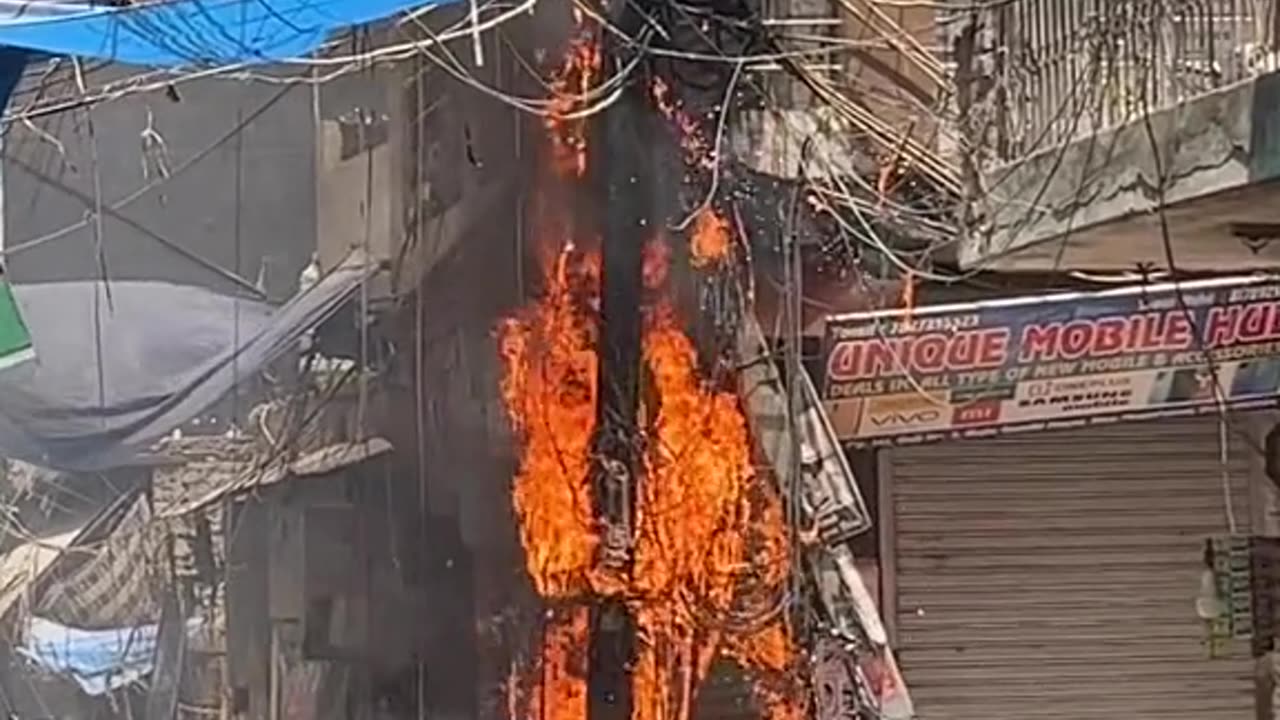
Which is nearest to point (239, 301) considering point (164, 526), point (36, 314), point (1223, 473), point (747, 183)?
point (36, 314)

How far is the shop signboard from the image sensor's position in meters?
8.14

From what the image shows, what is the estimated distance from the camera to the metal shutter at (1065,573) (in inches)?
360

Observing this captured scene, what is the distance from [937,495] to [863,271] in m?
1.15

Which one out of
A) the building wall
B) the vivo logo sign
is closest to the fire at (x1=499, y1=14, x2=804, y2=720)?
the vivo logo sign

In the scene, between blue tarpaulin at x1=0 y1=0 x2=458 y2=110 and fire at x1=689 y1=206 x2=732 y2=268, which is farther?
fire at x1=689 y1=206 x2=732 y2=268

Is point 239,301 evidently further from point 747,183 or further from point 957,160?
point 957,160

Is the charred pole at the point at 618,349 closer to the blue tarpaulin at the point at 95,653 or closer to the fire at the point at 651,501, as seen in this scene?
the fire at the point at 651,501

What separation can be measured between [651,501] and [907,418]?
3.39 feet

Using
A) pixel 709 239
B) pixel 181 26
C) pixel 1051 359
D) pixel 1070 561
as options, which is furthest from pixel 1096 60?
pixel 1070 561

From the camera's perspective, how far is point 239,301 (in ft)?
28.7

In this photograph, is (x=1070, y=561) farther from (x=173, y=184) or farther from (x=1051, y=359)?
(x=173, y=184)

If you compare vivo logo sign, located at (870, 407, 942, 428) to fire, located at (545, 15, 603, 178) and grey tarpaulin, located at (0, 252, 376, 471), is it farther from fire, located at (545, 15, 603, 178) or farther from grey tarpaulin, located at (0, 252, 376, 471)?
grey tarpaulin, located at (0, 252, 376, 471)

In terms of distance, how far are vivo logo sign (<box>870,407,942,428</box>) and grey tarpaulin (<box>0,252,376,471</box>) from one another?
219 centimetres

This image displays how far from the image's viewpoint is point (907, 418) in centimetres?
823
